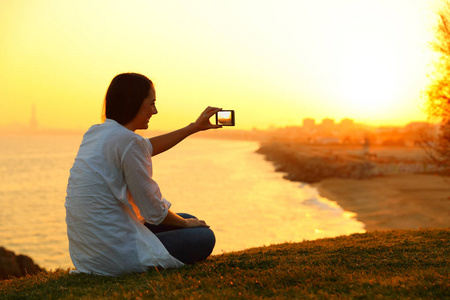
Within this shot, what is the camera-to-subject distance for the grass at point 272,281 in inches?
118

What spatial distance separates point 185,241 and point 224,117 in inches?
44.3

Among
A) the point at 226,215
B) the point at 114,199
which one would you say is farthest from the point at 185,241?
the point at 226,215

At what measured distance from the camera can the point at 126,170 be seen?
3162 millimetres

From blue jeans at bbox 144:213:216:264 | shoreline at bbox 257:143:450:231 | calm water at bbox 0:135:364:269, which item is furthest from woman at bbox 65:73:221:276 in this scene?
shoreline at bbox 257:143:450:231

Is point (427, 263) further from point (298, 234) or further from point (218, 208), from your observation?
point (218, 208)

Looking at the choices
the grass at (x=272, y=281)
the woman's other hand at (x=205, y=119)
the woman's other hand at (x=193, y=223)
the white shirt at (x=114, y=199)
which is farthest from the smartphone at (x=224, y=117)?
the grass at (x=272, y=281)

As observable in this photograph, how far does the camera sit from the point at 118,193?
10.6 feet

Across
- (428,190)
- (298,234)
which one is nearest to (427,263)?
(298,234)

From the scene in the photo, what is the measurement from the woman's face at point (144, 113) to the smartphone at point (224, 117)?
581 mm

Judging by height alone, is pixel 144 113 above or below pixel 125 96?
below

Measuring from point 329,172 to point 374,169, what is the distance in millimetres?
5035

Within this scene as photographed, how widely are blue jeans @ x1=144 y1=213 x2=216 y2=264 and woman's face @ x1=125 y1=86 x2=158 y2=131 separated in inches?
37.2

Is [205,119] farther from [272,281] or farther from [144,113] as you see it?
[272,281]

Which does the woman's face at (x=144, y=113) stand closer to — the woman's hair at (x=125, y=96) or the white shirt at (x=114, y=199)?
the woman's hair at (x=125, y=96)
